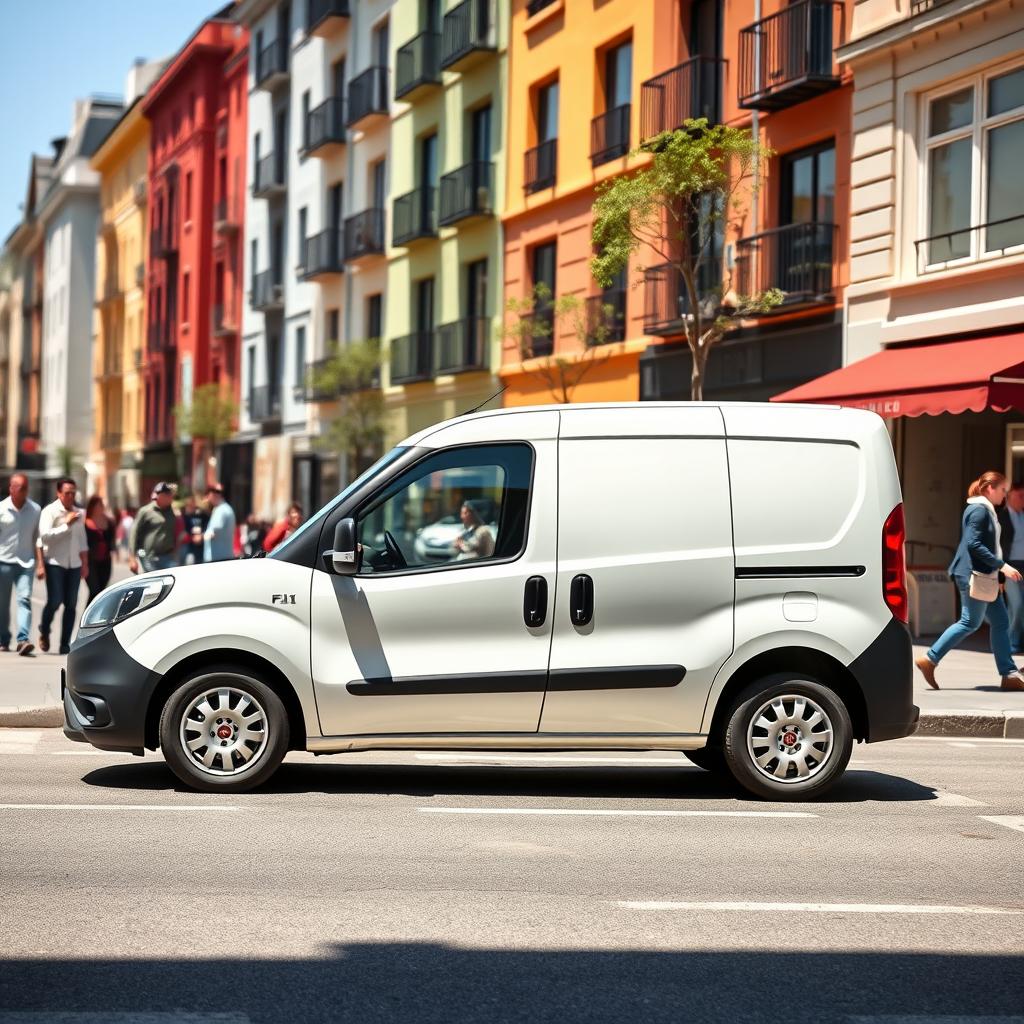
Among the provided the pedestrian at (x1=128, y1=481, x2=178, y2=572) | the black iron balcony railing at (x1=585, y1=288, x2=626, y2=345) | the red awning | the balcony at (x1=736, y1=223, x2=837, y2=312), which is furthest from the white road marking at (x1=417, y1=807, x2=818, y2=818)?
the black iron balcony railing at (x1=585, y1=288, x2=626, y2=345)

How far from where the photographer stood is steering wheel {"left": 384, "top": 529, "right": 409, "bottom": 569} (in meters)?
8.66

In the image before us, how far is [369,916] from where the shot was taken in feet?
19.1

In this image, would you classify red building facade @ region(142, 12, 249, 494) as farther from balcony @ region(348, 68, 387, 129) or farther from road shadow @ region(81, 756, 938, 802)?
road shadow @ region(81, 756, 938, 802)

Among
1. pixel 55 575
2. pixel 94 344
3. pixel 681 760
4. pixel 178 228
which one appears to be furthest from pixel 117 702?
pixel 94 344

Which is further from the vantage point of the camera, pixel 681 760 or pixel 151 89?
pixel 151 89

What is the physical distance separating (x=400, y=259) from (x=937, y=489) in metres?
18.1

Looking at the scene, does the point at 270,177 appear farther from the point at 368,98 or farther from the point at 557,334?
the point at 557,334

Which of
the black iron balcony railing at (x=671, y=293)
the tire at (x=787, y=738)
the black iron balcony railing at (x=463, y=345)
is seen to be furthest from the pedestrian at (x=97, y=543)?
the black iron balcony railing at (x=463, y=345)

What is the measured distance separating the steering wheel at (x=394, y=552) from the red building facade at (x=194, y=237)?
41.8 metres

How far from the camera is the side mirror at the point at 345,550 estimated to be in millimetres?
8375

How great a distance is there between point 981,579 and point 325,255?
29030 millimetres

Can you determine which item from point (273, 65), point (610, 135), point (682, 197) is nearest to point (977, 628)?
point (682, 197)

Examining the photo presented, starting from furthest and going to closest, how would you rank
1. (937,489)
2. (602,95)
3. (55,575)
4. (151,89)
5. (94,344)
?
1. (94,344)
2. (151,89)
3. (602,95)
4. (937,489)
5. (55,575)

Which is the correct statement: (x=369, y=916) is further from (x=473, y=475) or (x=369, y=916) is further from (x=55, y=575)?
(x=55, y=575)
